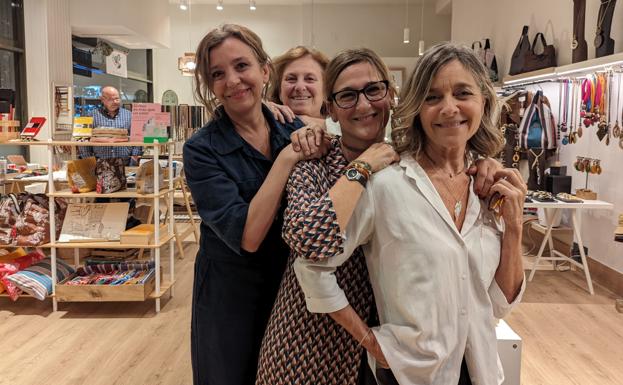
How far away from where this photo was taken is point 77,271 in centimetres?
458

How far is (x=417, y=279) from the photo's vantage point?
1188 millimetres

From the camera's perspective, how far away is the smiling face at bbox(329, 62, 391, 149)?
4.27 ft

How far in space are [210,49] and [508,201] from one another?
3.07 ft

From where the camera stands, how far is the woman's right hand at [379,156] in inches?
48.4

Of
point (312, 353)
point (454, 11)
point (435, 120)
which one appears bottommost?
point (312, 353)

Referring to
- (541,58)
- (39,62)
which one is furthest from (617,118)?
(39,62)

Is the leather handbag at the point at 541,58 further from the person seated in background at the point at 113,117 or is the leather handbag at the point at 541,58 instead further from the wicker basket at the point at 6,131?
the wicker basket at the point at 6,131

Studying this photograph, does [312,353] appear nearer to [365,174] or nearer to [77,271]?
[365,174]

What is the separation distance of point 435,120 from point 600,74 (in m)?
4.63

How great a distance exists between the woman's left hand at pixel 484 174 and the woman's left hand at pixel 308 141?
39 centimetres

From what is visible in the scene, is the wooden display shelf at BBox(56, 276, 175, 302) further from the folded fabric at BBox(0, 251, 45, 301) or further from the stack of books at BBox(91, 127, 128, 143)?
the stack of books at BBox(91, 127, 128, 143)

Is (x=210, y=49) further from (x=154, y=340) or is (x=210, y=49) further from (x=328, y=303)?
(x=154, y=340)

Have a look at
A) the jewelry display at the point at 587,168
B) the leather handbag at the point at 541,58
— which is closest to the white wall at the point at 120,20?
the leather handbag at the point at 541,58

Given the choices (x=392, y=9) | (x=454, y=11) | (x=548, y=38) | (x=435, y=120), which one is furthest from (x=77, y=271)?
(x=392, y=9)
